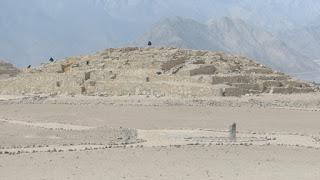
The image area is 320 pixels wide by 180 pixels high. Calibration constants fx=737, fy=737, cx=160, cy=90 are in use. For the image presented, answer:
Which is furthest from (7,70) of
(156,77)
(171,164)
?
(171,164)

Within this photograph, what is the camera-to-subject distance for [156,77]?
53000 mm

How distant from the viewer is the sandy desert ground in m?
20.5

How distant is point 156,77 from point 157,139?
24.0m

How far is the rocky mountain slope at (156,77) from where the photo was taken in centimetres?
5072

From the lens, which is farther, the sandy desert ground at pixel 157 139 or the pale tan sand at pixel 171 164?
the sandy desert ground at pixel 157 139

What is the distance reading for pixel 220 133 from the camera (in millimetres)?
32500

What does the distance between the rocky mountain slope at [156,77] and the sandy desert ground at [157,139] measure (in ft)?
8.48

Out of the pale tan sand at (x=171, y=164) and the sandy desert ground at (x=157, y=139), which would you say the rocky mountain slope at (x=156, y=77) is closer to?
the sandy desert ground at (x=157, y=139)

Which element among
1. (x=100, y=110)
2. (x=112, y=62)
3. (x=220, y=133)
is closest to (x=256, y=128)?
(x=220, y=133)

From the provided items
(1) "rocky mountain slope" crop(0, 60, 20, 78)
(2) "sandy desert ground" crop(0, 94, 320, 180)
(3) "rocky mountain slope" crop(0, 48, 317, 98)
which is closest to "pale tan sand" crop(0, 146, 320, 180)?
(2) "sandy desert ground" crop(0, 94, 320, 180)

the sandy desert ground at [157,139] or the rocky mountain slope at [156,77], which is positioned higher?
the rocky mountain slope at [156,77]

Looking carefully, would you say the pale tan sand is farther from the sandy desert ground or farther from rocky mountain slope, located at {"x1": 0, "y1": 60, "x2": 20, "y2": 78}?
rocky mountain slope, located at {"x1": 0, "y1": 60, "x2": 20, "y2": 78}

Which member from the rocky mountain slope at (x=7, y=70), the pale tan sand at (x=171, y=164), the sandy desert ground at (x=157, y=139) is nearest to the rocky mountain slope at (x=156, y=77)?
the sandy desert ground at (x=157, y=139)

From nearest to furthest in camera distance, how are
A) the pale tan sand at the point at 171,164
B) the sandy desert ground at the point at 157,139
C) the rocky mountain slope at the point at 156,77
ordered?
the pale tan sand at the point at 171,164 → the sandy desert ground at the point at 157,139 → the rocky mountain slope at the point at 156,77
